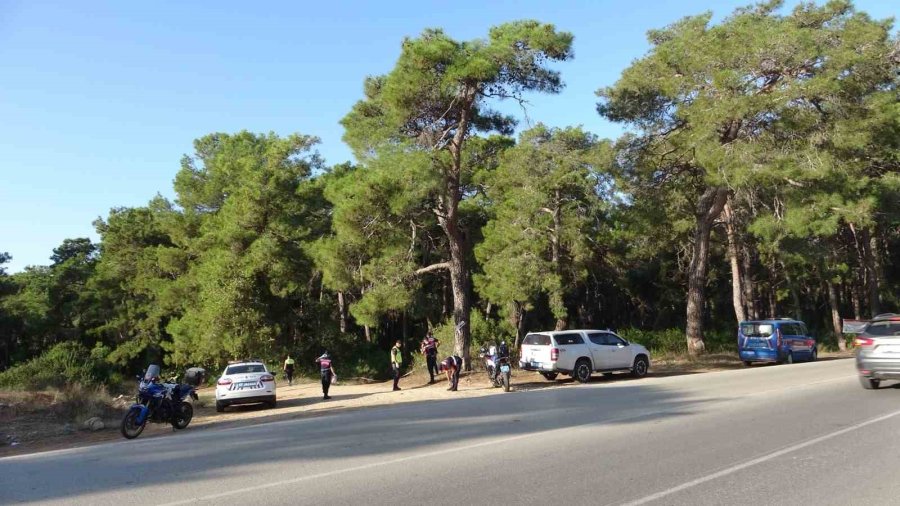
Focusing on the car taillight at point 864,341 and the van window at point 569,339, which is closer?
the car taillight at point 864,341

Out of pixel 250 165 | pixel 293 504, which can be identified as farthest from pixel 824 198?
pixel 250 165

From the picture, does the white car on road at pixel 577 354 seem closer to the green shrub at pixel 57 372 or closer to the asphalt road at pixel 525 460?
the asphalt road at pixel 525 460

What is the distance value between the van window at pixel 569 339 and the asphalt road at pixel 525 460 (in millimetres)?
7767

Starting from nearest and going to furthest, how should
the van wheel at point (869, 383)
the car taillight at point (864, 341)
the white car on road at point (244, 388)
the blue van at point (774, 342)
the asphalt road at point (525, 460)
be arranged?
1. the asphalt road at point (525, 460)
2. the car taillight at point (864, 341)
3. the van wheel at point (869, 383)
4. the white car on road at point (244, 388)
5. the blue van at point (774, 342)

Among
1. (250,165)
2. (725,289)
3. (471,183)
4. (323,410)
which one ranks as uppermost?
(250,165)

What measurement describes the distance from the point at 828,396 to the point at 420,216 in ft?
53.1

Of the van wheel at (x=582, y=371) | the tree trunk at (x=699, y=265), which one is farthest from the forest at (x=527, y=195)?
the van wheel at (x=582, y=371)

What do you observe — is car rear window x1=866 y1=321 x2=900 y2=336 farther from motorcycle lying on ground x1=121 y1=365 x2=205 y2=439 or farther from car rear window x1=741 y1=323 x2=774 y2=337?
motorcycle lying on ground x1=121 y1=365 x2=205 y2=439

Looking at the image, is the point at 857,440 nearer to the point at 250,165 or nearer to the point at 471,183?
the point at 471,183

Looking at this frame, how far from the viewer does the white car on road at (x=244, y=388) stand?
19.6 metres

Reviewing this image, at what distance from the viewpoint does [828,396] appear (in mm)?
14094

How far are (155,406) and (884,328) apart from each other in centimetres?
1615

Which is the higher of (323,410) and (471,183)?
(471,183)

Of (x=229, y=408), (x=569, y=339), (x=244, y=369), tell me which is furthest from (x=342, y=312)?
(x=569, y=339)
